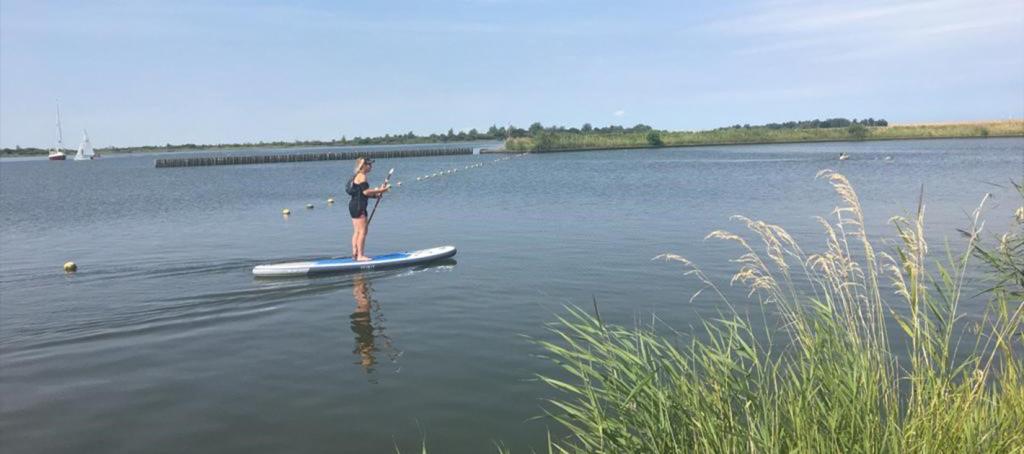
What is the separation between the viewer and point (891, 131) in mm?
103188

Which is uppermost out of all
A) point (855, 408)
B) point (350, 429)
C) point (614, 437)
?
point (855, 408)

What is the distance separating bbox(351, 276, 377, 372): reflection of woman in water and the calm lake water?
0.17 feet

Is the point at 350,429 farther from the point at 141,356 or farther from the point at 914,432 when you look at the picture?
the point at 914,432

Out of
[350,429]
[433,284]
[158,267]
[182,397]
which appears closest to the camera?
[350,429]

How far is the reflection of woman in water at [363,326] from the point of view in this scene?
866 cm

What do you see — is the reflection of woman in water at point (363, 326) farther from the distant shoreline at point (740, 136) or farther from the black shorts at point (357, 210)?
the distant shoreline at point (740, 136)

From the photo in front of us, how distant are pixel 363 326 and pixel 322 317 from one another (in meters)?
1.02

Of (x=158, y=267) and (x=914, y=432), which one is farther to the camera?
(x=158, y=267)

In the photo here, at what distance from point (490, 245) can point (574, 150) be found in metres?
76.6

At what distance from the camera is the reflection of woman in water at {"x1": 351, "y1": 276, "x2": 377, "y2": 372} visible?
341 inches

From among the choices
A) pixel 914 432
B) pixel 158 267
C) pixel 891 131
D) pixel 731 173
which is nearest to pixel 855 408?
pixel 914 432

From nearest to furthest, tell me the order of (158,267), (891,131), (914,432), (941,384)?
(914,432), (941,384), (158,267), (891,131)

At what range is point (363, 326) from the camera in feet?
32.8

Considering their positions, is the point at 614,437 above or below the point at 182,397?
above
